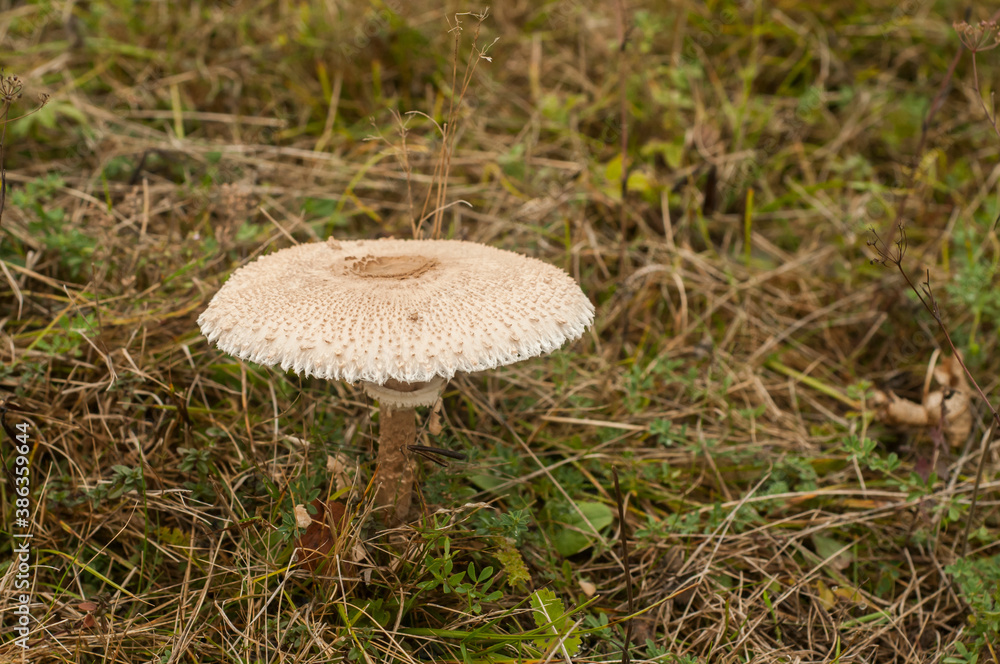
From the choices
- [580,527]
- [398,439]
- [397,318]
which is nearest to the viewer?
[397,318]

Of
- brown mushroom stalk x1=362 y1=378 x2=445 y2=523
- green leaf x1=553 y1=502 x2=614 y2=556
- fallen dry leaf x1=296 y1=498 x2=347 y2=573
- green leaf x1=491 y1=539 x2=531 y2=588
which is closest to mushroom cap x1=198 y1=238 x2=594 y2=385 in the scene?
brown mushroom stalk x1=362 y1=378 x2=445 y2=523

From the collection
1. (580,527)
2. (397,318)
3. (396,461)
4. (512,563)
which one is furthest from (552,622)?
(397,318)

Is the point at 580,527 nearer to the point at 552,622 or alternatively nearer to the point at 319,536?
the point at 552,622

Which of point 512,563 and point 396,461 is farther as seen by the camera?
point 396,461

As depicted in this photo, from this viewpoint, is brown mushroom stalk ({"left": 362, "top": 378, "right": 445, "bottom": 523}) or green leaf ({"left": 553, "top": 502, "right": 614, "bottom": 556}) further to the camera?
green leaf ({"left": 553, "top": 502, "right": 614, "bottom": 556})

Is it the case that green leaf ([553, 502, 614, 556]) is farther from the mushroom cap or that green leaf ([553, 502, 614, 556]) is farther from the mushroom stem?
the mushroom cap

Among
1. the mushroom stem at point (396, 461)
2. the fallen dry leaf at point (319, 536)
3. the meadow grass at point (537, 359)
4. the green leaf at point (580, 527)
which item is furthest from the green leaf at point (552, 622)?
the fallen dry leaf at point (319, 536)

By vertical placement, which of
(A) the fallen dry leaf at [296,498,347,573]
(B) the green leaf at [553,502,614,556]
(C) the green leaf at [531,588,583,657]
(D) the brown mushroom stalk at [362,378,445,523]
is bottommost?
(B) the green leaf at [553,502,614,556]
